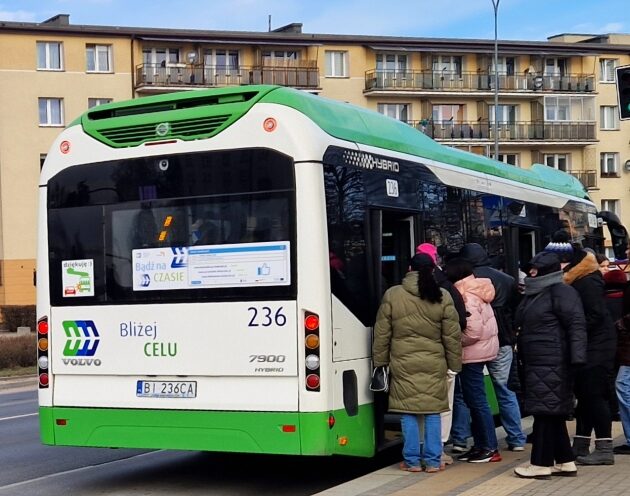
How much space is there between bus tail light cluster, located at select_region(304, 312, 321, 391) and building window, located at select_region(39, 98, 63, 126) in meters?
55.2

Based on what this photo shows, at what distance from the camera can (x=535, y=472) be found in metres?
8.73

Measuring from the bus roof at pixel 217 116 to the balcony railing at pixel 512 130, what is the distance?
194 feet

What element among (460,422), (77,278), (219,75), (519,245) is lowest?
(460,422)

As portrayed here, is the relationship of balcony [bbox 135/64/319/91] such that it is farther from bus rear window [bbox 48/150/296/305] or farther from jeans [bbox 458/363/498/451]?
jeans [bbox 458/363/498/451]

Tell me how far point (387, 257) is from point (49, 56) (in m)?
55.4

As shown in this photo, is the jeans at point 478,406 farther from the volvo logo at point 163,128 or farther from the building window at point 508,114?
the building window at point 508,114

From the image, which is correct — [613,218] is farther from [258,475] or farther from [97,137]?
[97,137]

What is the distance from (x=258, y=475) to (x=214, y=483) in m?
0.55

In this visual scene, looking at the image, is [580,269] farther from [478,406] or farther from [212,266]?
[212,266]

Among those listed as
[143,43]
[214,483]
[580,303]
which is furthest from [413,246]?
[143,43]

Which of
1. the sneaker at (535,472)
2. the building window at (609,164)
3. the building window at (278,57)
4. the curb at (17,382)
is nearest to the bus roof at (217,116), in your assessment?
the sneaker at (535,472)

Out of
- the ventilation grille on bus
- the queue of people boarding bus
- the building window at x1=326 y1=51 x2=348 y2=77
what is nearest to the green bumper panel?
the queue of people boarding bus

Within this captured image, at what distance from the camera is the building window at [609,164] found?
251ft

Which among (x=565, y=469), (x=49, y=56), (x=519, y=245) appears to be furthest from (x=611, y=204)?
(x=565, y=469)
